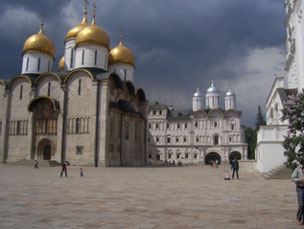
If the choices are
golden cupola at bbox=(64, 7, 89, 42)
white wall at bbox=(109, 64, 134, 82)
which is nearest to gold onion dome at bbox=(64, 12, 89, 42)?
golden cupola at bbox=(64, 7, 89, 42)

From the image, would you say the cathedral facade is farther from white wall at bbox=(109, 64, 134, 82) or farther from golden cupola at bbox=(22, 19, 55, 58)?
white wall at bbox=(109, 64, 134, 82)

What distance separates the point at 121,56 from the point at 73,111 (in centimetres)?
1261

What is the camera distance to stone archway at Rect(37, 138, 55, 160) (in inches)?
1303

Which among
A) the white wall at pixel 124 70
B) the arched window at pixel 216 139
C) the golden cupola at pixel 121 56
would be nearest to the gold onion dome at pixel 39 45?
the golden cupola at pixel 121 56

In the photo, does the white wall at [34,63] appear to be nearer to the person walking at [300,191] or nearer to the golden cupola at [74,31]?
the golden cupola at [74,31]

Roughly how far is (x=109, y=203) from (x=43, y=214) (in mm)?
1996

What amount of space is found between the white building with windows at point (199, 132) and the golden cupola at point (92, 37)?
94.5ft

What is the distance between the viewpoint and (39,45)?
3897 centimetres

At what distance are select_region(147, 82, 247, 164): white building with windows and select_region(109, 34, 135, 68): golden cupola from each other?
23.1m

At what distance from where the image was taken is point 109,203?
816cm

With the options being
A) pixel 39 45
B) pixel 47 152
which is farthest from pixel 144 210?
pixel 39 45

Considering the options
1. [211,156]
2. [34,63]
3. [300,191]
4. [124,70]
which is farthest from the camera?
[211,156]

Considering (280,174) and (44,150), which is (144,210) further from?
(44,150)

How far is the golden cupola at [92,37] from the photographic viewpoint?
36.1 metres
